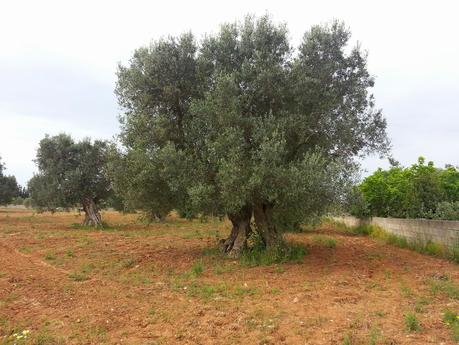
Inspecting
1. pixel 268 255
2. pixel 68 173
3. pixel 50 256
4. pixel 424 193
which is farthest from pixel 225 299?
pixel 68 173

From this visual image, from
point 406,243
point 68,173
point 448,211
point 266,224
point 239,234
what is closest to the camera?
point 266,224

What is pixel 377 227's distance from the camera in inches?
892

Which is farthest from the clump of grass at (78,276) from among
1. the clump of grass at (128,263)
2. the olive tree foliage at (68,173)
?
the olive tree foliage at (68,173)

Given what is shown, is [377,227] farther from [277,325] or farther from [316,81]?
[277,325]

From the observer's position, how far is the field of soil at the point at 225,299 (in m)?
7.10

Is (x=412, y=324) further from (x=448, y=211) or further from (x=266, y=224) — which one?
(x=448, y=211)

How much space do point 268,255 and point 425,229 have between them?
6256 millimetres

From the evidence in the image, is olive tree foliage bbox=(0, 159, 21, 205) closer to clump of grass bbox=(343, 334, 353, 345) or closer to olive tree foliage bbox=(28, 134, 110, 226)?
olive tree foliage bbox=(28, 134, 110, 226)

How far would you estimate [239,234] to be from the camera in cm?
1485

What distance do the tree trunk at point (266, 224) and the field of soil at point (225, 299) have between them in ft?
3.69

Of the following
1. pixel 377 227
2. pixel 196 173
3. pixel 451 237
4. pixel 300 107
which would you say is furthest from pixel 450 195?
pixel 196 173

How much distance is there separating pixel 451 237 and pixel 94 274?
10.5 meters

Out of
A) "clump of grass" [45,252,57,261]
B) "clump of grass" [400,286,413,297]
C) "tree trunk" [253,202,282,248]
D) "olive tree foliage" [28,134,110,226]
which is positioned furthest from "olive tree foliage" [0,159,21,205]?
"clump of grass" [400,286,413,297]

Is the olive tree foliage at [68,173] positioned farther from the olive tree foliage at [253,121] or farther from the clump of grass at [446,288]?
the clump of grass at [446,288]
